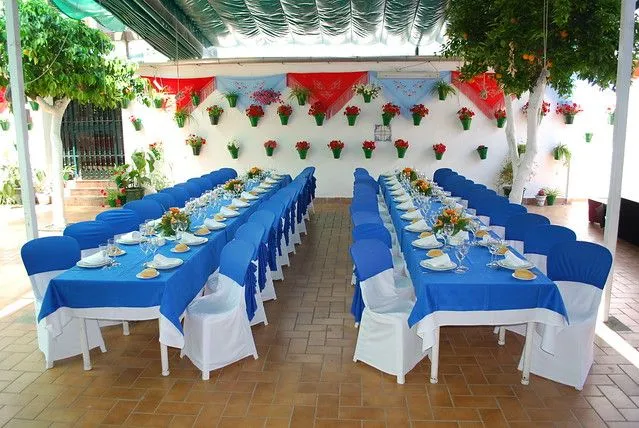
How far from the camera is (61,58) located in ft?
24.6

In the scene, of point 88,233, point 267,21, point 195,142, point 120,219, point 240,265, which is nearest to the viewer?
point 240,265

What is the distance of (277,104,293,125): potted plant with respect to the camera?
477 inches

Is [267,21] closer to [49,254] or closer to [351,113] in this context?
[351,113]

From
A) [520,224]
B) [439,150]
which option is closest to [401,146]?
[439,150]

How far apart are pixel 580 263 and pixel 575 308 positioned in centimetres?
36

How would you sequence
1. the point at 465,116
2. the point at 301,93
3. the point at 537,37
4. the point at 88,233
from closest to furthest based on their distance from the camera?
the point at 88,233 < the point at 537,37 < the point at 465,116 < the point at 301,93

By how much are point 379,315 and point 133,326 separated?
2621mm

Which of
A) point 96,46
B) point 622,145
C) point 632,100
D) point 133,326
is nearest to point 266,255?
point 133,326

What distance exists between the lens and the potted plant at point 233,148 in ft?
40.7

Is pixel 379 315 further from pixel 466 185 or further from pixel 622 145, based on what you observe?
pixel 466 185

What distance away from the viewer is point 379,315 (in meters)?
4.11

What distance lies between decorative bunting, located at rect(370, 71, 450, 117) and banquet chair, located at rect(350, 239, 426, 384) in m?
8.34

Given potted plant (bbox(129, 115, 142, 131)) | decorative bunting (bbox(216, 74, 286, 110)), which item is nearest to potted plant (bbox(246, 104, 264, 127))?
decorative bunting (bbox(216, 74, 286, 110))

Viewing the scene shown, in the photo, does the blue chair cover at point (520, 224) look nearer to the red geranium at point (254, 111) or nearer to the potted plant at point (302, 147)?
the potted plant at point (302, 147)
